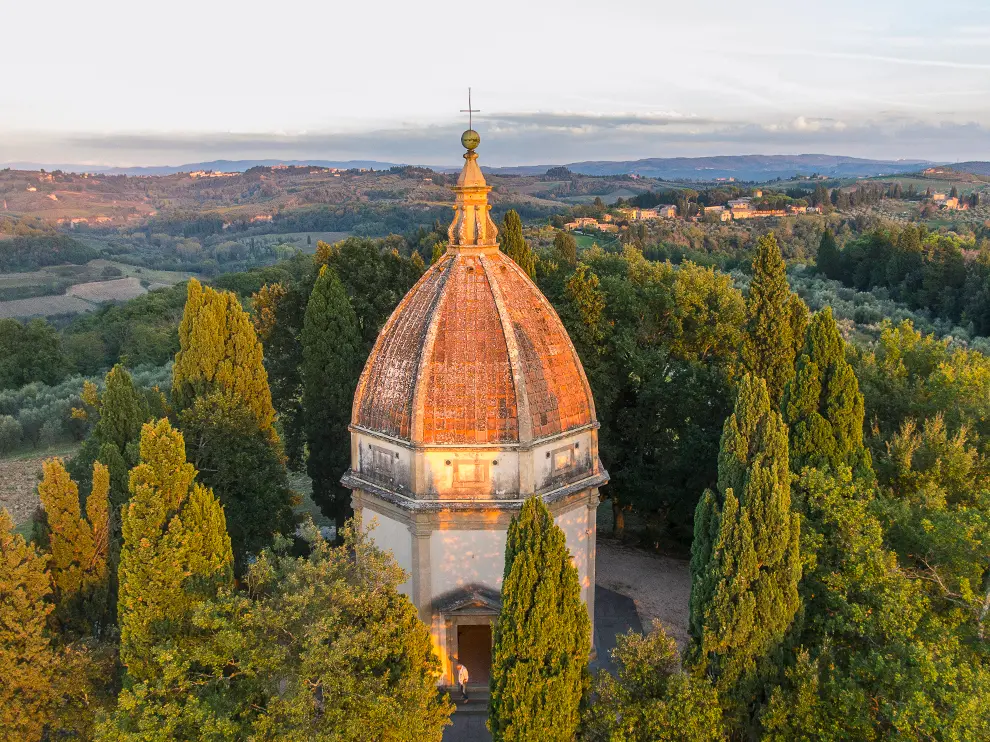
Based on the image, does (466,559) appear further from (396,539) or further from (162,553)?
(162,553)

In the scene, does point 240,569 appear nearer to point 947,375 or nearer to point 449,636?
point 449,636

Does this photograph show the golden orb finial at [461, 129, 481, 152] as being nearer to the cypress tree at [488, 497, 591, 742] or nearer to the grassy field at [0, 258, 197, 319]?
the cypress tree at [488, 497, 591, 742]

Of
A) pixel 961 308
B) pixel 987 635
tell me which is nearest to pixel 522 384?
pixel 987 635

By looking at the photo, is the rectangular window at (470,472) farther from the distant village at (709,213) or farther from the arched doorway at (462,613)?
the distant village at (709,213)

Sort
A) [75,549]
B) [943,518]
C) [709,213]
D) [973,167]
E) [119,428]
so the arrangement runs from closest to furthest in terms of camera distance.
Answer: [943,518] < [75,549] < [119,428] < [709,213] < [973,167]

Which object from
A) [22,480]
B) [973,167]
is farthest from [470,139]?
[973,167]
